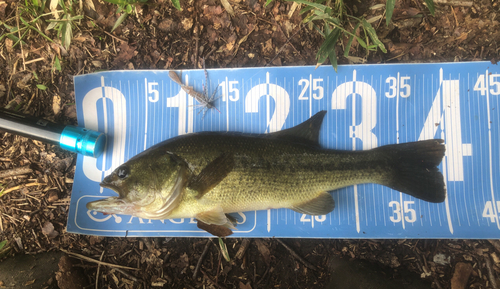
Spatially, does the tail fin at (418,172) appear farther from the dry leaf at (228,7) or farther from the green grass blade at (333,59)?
the dry leaf at (228,7)

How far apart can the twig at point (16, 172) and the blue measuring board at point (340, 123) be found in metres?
0.56

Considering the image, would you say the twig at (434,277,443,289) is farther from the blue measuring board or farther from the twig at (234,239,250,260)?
the twig at (234,239,250,260)

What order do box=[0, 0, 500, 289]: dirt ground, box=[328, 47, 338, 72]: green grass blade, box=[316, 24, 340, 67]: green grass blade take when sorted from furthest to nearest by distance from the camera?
1. box=[0, 0, 500, 289]: dirt ground
2. box=[328, 47, 338, 72]: green grass blade
3. box=[316, 24, 340, 67]: green grass blade

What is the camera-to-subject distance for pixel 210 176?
93.5 inches

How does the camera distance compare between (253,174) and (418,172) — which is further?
(418,172)

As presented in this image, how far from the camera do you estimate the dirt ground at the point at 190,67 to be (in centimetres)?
286

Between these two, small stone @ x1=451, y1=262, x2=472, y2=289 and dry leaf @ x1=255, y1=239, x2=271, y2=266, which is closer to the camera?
small stone @ x1=451, y1=262, x2=472, y2=289

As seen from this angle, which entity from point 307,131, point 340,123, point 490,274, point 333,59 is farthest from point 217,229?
point 490,274

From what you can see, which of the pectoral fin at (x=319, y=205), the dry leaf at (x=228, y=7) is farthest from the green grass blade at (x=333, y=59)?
the pectoral fin at (x=319, y=205)

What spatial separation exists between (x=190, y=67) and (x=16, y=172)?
2.40 meters

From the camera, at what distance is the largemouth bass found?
2.37 meters

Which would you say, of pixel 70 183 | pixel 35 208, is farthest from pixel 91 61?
pixel 35 208

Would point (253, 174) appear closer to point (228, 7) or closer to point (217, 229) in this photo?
point (217, 229)

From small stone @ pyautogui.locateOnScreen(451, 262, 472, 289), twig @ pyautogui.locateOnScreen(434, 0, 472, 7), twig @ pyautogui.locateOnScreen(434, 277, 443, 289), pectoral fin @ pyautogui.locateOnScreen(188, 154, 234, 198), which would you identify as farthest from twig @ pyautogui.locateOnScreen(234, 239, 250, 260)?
twig @ pyautogui.locateOnScreen(434, 0, 472, 7)
